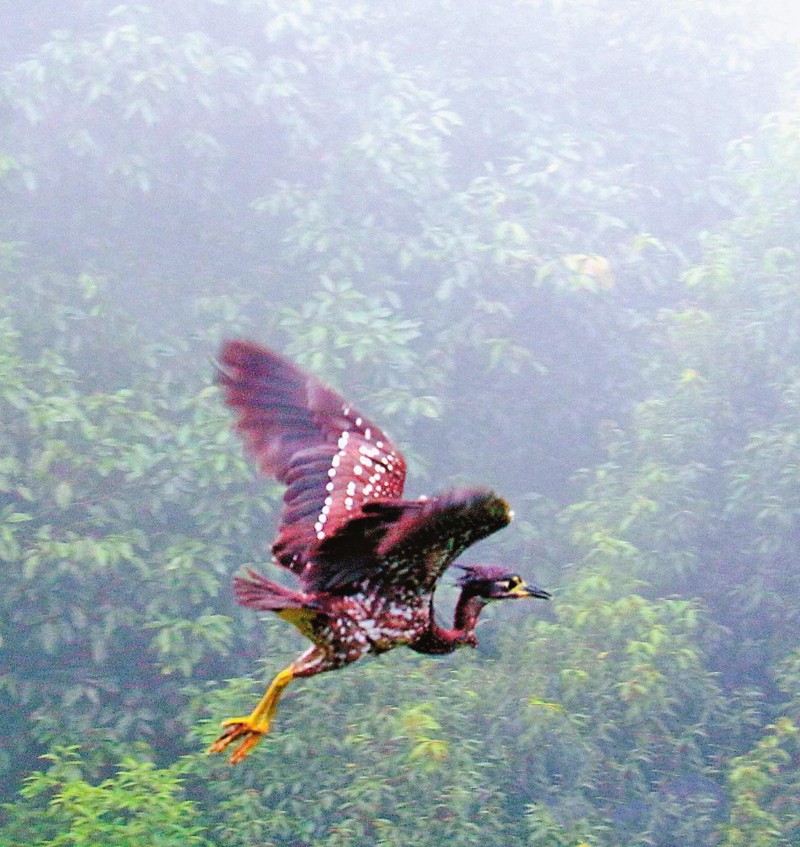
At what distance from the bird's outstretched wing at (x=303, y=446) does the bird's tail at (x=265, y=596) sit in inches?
6.0

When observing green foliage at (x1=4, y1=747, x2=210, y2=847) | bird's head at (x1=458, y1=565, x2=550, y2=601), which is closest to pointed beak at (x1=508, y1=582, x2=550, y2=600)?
bird's head at (x1=458, y1=565, x2=550, y2=601)

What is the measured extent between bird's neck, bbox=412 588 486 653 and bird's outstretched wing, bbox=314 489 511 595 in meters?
0.15

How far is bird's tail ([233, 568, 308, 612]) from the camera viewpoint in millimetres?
2420

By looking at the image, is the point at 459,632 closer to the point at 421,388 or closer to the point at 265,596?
the point at 265,596

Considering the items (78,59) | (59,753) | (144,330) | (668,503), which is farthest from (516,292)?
(59,753)

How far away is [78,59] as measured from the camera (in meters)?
6.49

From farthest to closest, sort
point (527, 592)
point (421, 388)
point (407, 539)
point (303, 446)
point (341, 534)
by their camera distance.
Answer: point (421, 388) → point (303, 446) → point (527, 592) → point (341, 534) → point (407, 539)

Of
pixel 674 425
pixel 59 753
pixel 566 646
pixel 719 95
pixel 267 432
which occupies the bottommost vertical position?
pixel 59 753

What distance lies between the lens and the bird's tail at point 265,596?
7.94ft

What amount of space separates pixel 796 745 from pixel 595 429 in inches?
99.6

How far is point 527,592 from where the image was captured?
2.70 m

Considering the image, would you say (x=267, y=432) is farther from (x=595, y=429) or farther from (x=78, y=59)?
(x=595, y=429)

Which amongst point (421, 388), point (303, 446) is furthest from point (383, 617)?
point (421, 388)

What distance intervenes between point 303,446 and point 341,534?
1.69 feet
